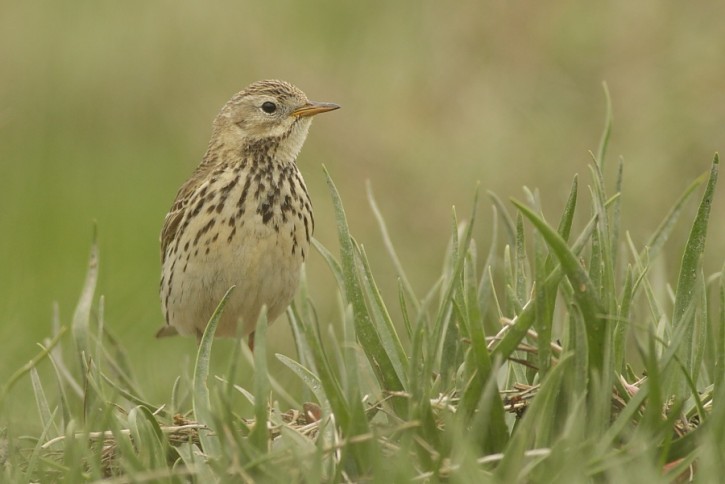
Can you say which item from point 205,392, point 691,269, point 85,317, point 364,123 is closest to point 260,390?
point 205,392

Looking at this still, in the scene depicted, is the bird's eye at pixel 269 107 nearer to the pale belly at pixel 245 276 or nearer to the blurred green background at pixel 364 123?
the pale belly at pixel 245 276

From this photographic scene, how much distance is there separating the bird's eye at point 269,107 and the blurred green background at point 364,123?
3.32ft

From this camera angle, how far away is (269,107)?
510 cm

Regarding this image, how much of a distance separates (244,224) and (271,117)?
1.97 feet

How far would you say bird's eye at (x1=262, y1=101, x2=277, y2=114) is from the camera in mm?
5090

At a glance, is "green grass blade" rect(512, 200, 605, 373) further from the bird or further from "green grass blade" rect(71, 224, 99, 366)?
the bird

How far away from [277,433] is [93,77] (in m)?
7.56

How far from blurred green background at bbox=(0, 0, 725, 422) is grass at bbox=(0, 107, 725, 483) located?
1282mm

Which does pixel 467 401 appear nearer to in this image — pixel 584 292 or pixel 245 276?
pixel 584 292

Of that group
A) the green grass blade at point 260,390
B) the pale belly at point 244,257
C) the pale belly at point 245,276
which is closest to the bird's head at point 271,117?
the pale belly at point 244,257

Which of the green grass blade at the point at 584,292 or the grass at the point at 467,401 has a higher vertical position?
the green grass blade at the point at 584,292

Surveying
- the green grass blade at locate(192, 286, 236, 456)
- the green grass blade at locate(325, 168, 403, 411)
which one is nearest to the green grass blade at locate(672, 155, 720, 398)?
the green grass blade at locate(325, 168, 403, 411)

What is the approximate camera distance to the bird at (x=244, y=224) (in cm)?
462

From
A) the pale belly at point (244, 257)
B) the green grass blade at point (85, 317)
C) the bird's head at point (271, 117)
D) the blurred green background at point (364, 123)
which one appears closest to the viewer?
the green grass blade at point (85, 317)
